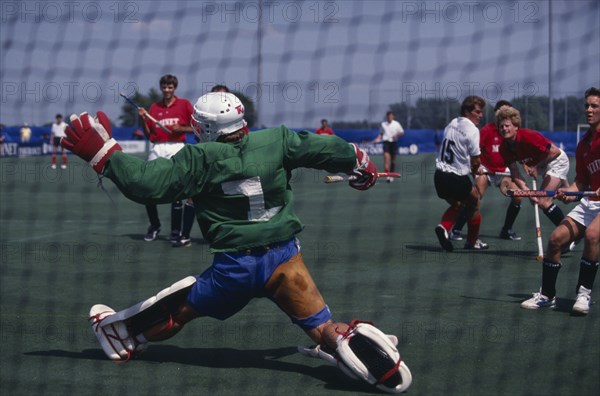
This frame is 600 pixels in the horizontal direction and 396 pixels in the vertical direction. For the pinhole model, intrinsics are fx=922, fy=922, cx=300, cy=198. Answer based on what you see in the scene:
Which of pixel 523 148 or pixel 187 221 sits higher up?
pixel 523 148

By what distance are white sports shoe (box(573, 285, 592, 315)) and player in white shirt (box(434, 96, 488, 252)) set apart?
10.9 feet

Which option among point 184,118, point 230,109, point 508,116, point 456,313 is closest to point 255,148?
point 230,109

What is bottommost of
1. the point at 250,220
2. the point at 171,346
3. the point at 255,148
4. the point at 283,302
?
the point at 171,346

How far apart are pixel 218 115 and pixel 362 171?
1.00m

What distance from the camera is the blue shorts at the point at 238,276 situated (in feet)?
16.8

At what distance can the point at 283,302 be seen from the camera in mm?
5215

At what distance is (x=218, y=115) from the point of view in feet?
17.1

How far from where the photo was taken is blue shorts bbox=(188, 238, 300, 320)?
201 inches

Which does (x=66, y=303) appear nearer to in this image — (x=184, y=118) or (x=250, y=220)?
(x=250, y=220)

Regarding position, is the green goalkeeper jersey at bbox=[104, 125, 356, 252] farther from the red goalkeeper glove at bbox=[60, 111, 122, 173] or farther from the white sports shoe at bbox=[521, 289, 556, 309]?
the white sports shoe at bbox=[521, 289, 556, 309]

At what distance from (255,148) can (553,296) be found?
→ 3020 millimetres

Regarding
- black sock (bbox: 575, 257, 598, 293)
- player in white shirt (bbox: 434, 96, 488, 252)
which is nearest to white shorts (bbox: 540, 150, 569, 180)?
player in white shirt (bbox: 434, 96, 488, 252)

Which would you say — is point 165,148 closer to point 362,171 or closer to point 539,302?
point 539,302

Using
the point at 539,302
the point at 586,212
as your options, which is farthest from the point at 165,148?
the point at 586,212
